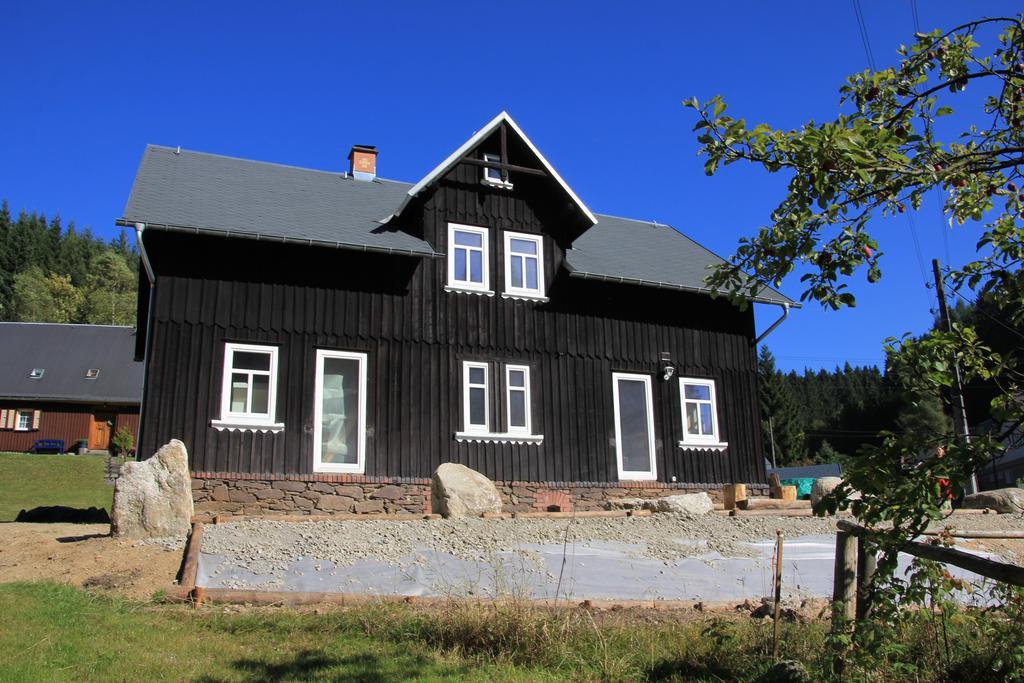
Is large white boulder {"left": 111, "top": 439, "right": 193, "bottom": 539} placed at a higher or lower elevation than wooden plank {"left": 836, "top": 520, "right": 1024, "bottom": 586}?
higher

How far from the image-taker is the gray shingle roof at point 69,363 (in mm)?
43938

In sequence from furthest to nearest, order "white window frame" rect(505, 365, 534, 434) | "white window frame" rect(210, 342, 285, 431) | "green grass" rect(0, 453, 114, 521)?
"green grass" rect(0, 453, 114, 521)
"white window frame" rect(505, 365, 534, 434)
"white window frame" rect(210, 342, 285, 431)

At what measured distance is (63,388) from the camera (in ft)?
145

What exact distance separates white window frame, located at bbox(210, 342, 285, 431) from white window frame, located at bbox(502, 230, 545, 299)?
5.13 m

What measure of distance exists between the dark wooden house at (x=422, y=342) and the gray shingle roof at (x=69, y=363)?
26573 millimetres

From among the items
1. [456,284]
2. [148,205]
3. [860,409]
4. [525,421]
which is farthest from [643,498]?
[860,409]

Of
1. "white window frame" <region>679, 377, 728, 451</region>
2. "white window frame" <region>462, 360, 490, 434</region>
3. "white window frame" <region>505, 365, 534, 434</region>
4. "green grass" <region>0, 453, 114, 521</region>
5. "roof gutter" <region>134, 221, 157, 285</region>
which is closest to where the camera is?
"roof gutter" <region>134, 221, 157, 285</region>

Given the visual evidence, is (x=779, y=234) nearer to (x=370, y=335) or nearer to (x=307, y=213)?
(x=370, y=335)

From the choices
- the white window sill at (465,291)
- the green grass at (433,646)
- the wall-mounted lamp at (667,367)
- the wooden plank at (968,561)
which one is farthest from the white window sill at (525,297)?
the wooden plank at (968,561)

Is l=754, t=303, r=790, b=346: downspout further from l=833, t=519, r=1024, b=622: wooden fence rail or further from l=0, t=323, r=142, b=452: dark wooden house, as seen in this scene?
l=0, t=323, r=142, b=452: dark wooden house

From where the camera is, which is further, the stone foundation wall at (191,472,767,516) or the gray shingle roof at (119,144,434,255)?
the gray shingle roof at (119,144,434,255)

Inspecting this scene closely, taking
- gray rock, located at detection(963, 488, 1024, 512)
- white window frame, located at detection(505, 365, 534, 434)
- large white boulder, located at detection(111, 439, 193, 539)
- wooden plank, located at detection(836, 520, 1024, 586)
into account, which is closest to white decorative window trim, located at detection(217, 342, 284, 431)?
large white boulder, located at detection(111, 439, 193, 539)

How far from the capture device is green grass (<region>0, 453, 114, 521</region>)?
24516 mm

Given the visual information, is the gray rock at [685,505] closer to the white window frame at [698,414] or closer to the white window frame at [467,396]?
the white window frame at [467,396]
